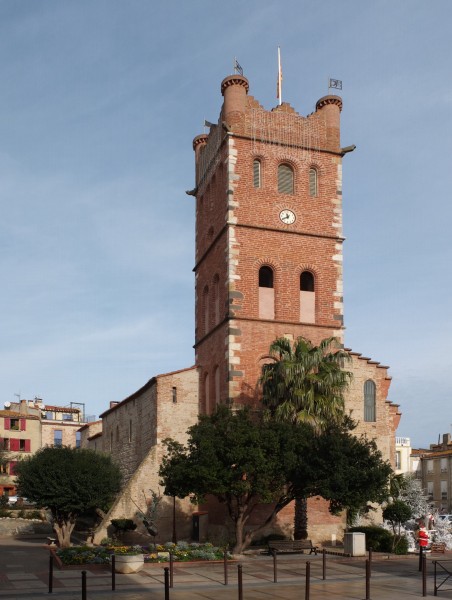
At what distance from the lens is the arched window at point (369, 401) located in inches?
1510

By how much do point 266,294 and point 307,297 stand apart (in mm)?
2172

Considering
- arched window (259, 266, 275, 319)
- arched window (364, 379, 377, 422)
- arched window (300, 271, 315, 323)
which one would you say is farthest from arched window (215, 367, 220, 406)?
arched window (364, 379, 377, 422)

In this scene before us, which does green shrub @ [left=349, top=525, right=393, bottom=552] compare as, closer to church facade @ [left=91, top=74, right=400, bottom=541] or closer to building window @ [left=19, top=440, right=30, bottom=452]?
church facade @ [left=91, top=74, right=400, bottom=541]

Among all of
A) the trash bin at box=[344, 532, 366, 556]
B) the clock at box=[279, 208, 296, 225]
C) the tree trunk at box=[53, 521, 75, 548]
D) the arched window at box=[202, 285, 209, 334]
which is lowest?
the tree trunk at box=[53, 521, 75, 548]

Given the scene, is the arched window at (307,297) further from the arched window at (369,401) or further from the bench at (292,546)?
the bench at (292,546)

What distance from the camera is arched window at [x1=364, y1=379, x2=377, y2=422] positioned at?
38344 mm

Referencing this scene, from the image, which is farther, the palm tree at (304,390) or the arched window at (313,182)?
the arched window at (313,182)

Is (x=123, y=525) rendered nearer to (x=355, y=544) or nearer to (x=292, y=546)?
(x=292, y=546)

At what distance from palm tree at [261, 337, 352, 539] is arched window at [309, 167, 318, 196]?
30.1 ft

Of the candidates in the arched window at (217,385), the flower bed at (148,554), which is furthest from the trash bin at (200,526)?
the flower bed at (148,554)

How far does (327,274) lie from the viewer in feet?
120

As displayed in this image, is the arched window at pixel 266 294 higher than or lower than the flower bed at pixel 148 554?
higher

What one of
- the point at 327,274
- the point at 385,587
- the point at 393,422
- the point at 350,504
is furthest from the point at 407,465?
the point at 385,587

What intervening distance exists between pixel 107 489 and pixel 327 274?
14.8 metres
